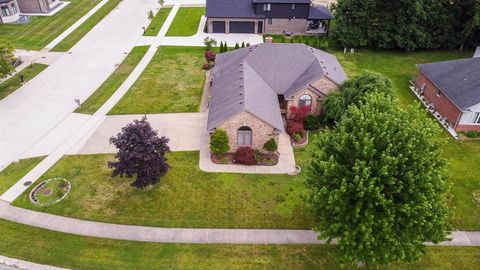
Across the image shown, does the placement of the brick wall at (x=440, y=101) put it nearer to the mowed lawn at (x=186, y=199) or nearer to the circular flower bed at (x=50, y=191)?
the mowed lawn at (x=186, y=199)

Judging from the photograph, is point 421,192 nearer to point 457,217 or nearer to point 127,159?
point 457,217

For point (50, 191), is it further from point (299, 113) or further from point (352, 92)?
point (352, 92)

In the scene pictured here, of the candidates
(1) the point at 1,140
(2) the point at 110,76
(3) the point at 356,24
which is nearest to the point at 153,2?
(2) the point at 110,76

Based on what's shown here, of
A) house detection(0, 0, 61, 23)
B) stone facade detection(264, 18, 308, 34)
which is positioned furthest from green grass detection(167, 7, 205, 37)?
house detection(0, 0, 61, 23)

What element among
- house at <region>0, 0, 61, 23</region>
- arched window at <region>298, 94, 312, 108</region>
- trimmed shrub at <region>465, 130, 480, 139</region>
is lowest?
trimmed shrub at <region>465, 130, 480, 139</region>

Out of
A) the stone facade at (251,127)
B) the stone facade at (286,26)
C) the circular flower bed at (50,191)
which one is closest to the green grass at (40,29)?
the circular flower bed at (50,191)

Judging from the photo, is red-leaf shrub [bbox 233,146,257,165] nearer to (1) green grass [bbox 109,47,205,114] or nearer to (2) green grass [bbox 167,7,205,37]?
(1) green grass [bbox 109,47,205,114]
